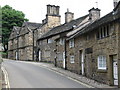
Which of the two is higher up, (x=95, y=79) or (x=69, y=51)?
(x=69, y=51)

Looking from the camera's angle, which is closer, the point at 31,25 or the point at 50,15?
the point at 50,15

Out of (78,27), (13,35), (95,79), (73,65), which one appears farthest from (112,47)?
(13,35)

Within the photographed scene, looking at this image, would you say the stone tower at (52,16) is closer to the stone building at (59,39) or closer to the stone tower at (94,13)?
the stone building at (59,39)

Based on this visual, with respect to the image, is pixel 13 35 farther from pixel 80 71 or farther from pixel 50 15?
pixel 80 71

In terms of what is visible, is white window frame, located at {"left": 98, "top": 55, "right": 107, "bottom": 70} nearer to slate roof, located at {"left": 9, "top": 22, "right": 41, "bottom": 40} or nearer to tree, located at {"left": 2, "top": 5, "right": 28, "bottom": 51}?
slate roof, located at {"left": 9, "top": 22, "right": 41, "bottom": 40}

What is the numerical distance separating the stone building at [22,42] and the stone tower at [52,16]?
433 cm

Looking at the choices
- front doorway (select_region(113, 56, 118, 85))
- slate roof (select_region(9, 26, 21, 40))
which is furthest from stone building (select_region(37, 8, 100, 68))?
slate roof (select_region(9, 26, 21, 40))

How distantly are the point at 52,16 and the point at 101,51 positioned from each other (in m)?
33.4

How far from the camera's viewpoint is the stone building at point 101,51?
783 inches

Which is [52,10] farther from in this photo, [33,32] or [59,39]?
[59,39]

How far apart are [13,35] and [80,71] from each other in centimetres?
4311

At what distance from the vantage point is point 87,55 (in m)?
25.8

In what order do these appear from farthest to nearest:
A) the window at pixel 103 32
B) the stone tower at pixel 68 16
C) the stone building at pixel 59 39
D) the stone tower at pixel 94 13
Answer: the stone tower at pixel 68 16 → the stone building at pixel 59 39 → the stone tower at pixel 94 13 → the window at pixel 103 32

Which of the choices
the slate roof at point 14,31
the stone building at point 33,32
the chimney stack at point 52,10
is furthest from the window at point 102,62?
the slate roof at point 14,31
